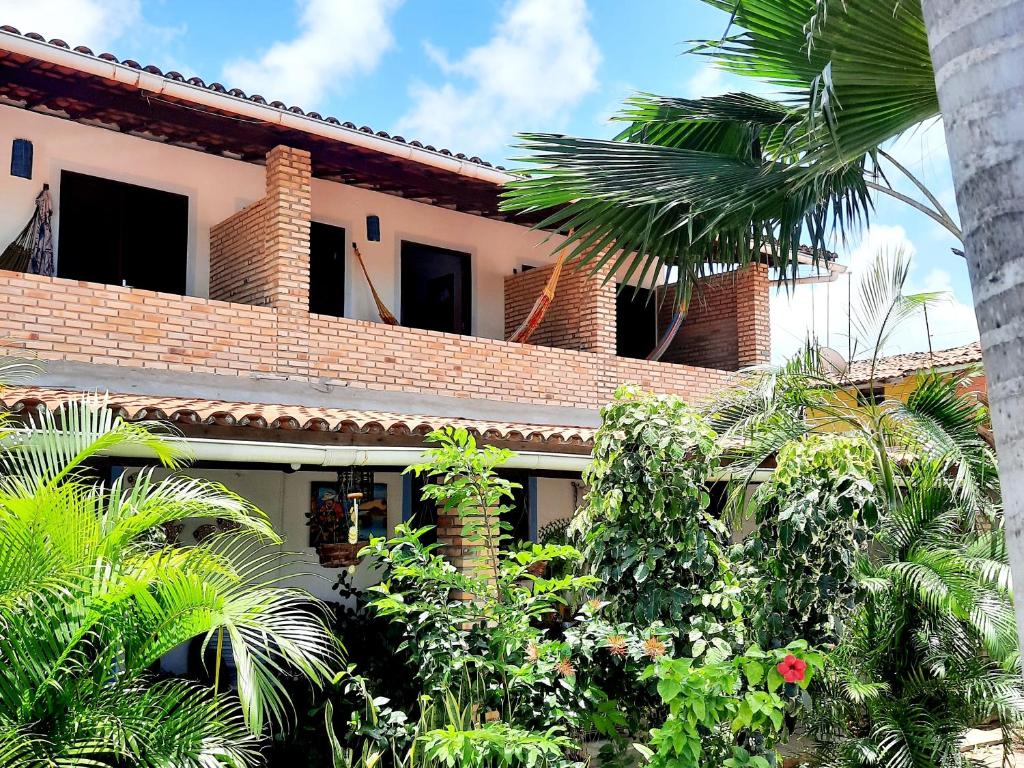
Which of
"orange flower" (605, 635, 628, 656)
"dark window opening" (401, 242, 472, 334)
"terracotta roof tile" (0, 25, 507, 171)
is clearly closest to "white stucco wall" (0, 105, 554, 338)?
"dark window opening" (401, 242, 472, 334)

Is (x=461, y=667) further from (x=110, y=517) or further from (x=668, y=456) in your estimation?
(x=110, y=517)

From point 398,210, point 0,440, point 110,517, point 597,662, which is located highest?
point 398,210

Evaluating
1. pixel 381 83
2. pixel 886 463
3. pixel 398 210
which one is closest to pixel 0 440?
pixel 886 463

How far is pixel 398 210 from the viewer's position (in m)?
12.3

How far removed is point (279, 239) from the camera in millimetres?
9578

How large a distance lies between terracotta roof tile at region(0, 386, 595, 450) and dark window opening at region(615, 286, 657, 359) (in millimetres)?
6897

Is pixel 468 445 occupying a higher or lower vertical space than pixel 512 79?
lower

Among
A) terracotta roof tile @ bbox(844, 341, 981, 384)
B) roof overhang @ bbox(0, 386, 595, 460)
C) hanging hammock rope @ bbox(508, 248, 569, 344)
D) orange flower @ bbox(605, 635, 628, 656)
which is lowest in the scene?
orange flower @ bbox(605, 635, 628, 656)

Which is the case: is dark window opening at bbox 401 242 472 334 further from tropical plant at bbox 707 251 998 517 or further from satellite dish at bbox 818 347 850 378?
tropical plant at bbox 707 251 998 517

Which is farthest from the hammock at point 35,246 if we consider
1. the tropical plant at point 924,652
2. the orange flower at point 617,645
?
the tropical plant at point 924,652

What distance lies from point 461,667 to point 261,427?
250 centimetres

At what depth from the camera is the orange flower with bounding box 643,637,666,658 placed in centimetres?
549

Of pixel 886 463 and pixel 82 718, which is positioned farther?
pixel 886 463

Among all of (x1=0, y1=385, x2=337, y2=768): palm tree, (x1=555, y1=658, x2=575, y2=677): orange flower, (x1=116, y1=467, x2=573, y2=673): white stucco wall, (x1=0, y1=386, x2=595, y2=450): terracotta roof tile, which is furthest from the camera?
(x1=116, y1=467, x2=573, y2=673): white stucco wall
